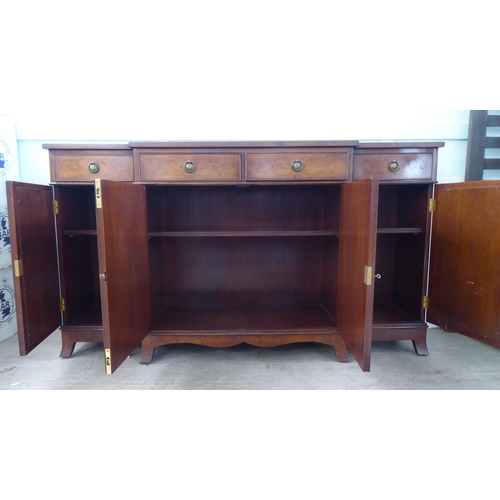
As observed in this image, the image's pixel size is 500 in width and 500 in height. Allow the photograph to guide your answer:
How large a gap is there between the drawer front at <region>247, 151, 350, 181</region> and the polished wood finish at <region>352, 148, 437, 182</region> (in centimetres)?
9

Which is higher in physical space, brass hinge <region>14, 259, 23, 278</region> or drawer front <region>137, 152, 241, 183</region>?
drawer front <region>137, 152, 241, 183</region>

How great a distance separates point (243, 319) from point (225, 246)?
1.38 feet

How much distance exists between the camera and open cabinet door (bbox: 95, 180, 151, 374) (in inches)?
42.4

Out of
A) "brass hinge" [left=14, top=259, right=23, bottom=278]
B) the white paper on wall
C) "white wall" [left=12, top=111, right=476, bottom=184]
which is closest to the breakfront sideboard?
"brass hinge" [left=14, top=259, right=23, bottom=278]

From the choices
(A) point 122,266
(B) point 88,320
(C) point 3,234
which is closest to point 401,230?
(A) point 122,266

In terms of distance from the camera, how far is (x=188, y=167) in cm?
140

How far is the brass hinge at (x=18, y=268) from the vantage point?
4.05 feet

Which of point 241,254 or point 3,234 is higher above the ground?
point 3,234

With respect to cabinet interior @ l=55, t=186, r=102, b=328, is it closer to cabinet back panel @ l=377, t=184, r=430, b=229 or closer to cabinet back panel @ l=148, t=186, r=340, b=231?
cabinet back panel @ l=148, t=186, r=340, b=231

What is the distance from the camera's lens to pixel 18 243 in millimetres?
1244

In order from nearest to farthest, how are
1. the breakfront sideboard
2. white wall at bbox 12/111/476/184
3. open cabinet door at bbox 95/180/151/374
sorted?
1. open cabinet door at bbox 95/180/151/374
2. the breakfront sideboard
3. white wall at bbox 12/111/476/184
